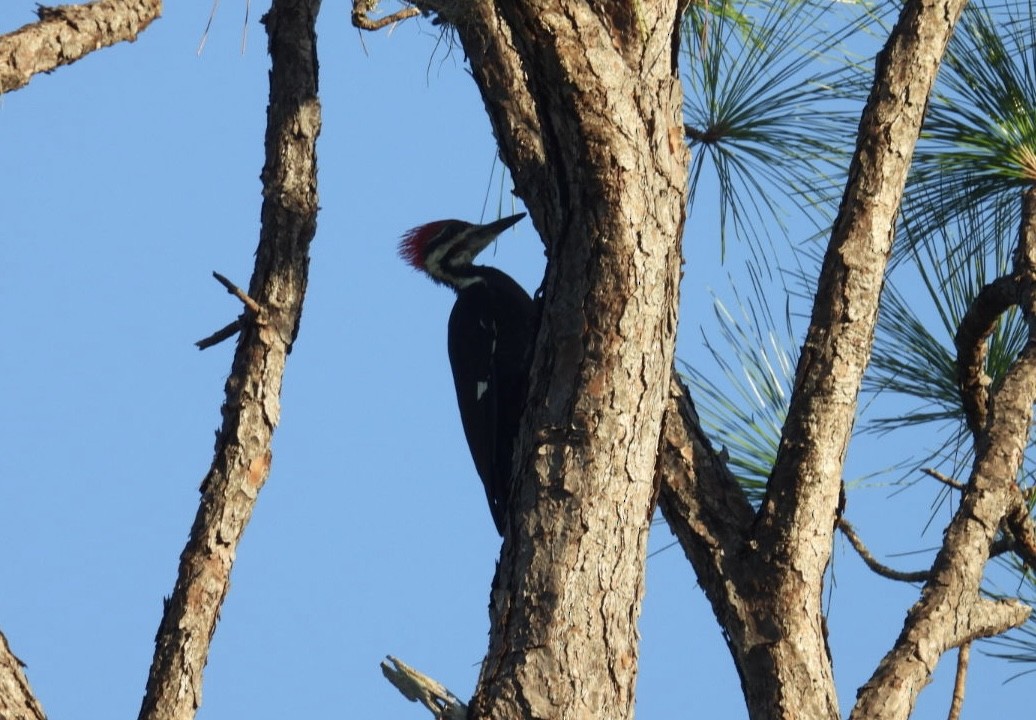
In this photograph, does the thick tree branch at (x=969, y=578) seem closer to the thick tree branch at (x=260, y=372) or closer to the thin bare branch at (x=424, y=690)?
the thin bare branch at (x=424, y=690)

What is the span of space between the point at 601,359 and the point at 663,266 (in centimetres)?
18

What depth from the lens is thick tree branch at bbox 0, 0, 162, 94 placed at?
202 cm

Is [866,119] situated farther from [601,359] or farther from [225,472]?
[225,472]

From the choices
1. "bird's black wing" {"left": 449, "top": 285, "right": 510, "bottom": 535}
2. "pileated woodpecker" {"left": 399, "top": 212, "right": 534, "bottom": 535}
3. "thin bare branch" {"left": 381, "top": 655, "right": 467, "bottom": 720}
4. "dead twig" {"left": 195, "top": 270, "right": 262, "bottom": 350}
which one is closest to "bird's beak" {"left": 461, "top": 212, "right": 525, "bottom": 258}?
"pileated woodpecker" {"left": 399, "top": 212, "right": 534, "bottom": 535}

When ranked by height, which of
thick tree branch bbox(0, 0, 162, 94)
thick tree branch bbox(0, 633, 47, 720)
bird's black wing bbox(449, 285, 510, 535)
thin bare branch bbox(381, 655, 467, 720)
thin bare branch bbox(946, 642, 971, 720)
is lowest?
thick tree branch bbox(0, 633, 47, 720)

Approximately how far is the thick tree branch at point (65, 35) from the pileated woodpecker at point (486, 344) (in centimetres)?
151

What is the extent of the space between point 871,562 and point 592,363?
3.12ft

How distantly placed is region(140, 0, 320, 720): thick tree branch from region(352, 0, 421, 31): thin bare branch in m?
0.17

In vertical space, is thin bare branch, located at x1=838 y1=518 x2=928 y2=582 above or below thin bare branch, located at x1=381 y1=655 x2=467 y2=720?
above

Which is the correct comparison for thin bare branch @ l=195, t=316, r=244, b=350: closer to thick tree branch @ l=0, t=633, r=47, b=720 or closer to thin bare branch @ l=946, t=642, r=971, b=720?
thick tree branch @ l=0, t=633, r=47, b=720

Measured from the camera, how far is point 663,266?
2.15 m

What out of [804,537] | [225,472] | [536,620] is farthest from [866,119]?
[225,472]

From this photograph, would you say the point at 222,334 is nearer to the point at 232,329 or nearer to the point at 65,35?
the point at 232,329

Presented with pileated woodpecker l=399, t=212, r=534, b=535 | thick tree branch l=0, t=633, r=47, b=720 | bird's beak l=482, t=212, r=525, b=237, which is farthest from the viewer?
bird's beak l=482, t=212, r=525, b=237
